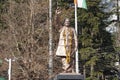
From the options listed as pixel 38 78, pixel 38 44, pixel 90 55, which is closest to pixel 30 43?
pixel 38 44

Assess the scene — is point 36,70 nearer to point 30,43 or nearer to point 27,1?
point 30,43

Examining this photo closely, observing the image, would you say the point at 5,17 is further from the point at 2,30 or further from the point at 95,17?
the point at 95,17

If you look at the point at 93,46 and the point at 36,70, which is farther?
the point at 93,46

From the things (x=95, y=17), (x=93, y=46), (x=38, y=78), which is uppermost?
(x=95, y=17)

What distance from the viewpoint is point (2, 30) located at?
28500mm

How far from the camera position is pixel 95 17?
28.2m

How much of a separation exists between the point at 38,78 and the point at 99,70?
4248 millimetres

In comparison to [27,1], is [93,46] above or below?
below

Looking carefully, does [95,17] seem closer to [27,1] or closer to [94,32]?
[94,32]

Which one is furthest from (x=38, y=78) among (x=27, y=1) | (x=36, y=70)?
(x=27, y=1)

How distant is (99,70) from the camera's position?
28.1 meters

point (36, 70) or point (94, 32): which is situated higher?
point (94, 32)

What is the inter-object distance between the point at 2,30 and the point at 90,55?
6150 mm

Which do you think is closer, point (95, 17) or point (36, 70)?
point (36, 70)
